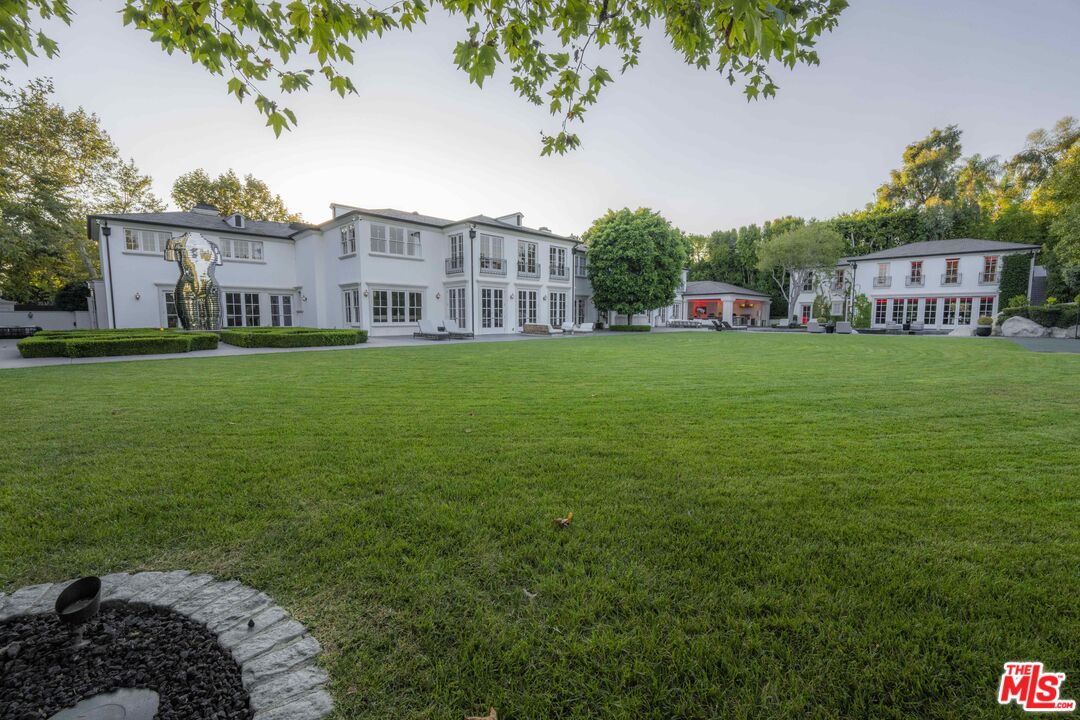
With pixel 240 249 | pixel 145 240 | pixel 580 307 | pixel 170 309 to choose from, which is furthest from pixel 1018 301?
pixel 145 240

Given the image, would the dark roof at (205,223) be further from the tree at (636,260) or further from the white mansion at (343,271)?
the tree at (636,260)

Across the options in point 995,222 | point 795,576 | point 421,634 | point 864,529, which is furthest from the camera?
point 995,222

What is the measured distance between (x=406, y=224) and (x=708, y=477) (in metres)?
21.6

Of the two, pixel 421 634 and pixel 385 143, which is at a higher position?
pixel 385 143

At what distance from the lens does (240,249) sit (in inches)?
885

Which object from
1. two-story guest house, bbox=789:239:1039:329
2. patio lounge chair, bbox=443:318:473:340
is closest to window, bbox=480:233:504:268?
patio lounge chair, bbox=443:318:473:340

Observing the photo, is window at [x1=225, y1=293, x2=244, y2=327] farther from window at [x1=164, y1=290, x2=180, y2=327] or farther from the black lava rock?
the black lava rock

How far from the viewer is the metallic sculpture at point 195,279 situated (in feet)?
53.2

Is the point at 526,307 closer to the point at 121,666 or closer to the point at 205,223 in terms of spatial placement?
the point at 205,223

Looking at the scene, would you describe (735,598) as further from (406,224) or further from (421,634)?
(406,224)

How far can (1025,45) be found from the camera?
10516 mm

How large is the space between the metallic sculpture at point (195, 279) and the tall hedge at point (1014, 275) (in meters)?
43.6

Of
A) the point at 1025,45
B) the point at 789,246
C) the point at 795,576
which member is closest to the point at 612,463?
the point at 795,576

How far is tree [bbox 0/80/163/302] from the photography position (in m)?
19.9
